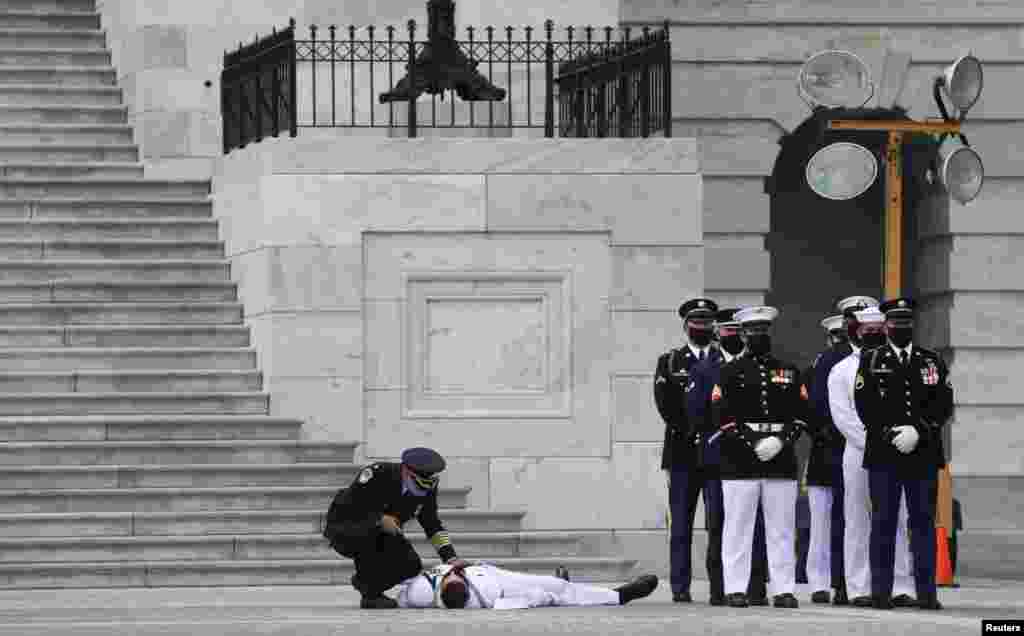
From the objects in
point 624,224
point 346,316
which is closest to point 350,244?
point 346,316

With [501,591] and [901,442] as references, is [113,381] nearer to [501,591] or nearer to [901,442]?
[501,591]

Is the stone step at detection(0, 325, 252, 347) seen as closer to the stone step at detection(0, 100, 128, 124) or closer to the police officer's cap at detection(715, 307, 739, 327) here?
A: the stone step at detection(0, 100, 128, 124)

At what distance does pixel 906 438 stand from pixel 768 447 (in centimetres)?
87

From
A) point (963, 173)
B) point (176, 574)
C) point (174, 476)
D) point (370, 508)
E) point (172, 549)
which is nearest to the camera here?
point (370, 508)

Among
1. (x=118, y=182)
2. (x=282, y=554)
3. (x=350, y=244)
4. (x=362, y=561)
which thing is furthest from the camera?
(x=118, y=182)

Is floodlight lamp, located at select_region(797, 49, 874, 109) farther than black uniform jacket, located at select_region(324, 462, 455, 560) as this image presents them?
Yes

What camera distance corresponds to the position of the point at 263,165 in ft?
76.1

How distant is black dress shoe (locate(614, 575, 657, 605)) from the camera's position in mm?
18188

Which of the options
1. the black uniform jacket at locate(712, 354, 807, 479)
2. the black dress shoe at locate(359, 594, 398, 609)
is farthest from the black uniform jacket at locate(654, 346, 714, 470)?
the black dress shoe at locate(359, 594, 398, 609)

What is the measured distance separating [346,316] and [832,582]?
5521 millimetres

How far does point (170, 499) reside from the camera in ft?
→ 72.4

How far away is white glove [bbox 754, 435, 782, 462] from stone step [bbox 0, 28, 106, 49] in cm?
1097

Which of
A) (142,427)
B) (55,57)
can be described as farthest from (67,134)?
(142,427)

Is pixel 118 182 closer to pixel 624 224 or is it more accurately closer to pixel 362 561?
pixel 624 224
